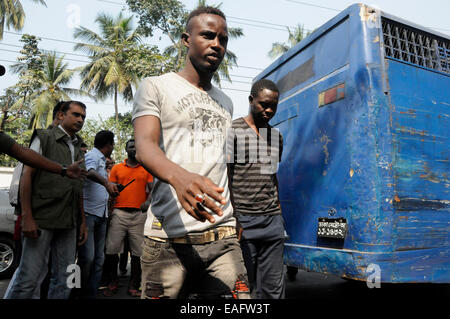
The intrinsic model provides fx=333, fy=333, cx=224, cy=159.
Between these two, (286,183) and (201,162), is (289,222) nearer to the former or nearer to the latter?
(286,183)

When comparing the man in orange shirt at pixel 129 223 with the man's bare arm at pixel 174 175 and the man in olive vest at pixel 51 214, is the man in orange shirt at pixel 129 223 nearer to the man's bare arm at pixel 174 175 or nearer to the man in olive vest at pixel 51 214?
the man in olive vest at pixel 51 214

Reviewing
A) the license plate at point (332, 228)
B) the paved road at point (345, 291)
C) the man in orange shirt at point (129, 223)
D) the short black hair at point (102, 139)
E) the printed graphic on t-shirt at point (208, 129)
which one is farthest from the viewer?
the man in orange shirt at point (129, 223)

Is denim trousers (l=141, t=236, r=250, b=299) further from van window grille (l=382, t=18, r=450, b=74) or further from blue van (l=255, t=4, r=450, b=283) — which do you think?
van window grille (l=382, t=18, r=450, b=74)

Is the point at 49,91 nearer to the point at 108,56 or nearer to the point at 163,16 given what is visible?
the point at 108,56

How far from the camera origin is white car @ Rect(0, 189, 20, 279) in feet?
17.1

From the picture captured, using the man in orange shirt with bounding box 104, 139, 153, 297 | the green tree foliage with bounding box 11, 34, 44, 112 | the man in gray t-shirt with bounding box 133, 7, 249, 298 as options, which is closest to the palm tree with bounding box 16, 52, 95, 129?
the green tree foliage with bounding box 11, 34, 44, 112

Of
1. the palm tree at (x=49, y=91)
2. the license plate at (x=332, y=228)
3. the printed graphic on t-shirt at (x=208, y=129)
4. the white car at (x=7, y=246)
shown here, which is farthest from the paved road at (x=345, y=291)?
the palm tree at (x=49, y=91)

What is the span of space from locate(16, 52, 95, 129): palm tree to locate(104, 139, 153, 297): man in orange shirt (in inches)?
808

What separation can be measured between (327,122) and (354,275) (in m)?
1.27

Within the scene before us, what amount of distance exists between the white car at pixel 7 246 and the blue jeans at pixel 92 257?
2155 mm

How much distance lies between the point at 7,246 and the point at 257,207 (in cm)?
463

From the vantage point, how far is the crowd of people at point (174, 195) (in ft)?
5.04

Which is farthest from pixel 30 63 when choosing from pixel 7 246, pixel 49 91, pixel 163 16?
pixel 7 246

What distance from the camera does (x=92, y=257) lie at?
348cm
